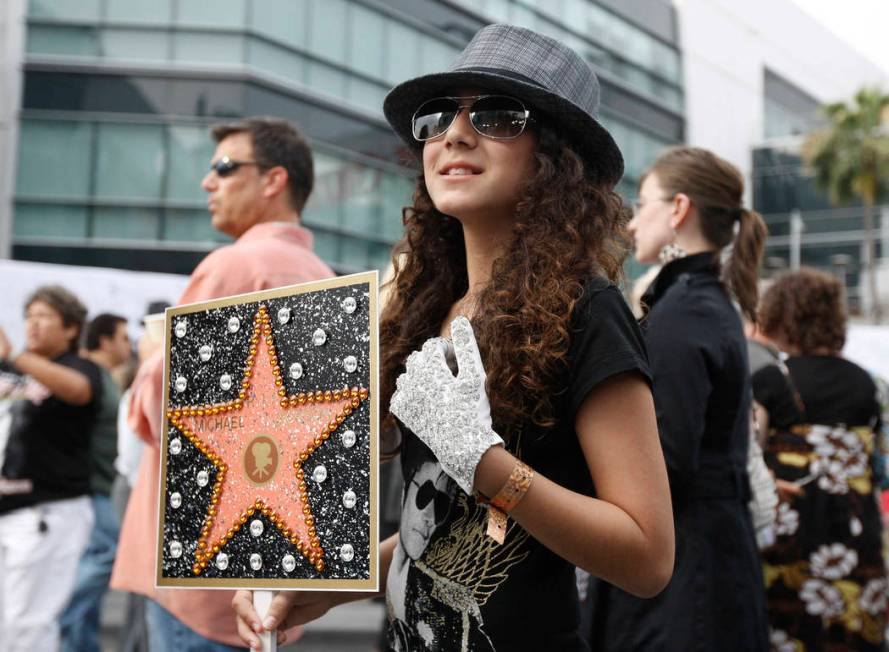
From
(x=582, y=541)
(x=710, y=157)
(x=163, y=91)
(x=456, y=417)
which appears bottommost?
(x=582, y=541)

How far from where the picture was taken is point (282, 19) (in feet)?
70.6

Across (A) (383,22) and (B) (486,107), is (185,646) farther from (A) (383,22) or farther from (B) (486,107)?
(A) (383,22)

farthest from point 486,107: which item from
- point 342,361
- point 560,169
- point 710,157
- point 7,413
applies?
point 7,413

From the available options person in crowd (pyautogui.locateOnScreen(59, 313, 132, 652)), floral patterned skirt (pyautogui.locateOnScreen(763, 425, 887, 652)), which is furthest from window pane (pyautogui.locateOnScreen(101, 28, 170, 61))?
floral patterned skirt (pyautogui.locateOnScreen(763, 425, 887, 652))

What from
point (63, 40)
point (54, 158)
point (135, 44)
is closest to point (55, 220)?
point (54, 158)

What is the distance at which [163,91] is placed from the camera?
20.6 meters

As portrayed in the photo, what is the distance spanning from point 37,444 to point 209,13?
17182 mm

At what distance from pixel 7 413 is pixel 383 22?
64.3ft

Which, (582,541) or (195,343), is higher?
(195,343)

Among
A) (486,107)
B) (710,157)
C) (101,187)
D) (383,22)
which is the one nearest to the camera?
(486,107)

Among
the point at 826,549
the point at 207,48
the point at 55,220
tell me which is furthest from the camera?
the point at 207,48

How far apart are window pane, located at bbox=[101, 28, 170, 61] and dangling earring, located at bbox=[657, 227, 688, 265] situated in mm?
19091

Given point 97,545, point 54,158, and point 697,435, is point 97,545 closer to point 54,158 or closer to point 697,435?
point 697,435

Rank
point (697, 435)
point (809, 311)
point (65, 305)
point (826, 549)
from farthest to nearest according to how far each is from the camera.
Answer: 1. point (65, 305)
2. point (809, 311)
3. point (826, 549)
4. point (697, 435)
